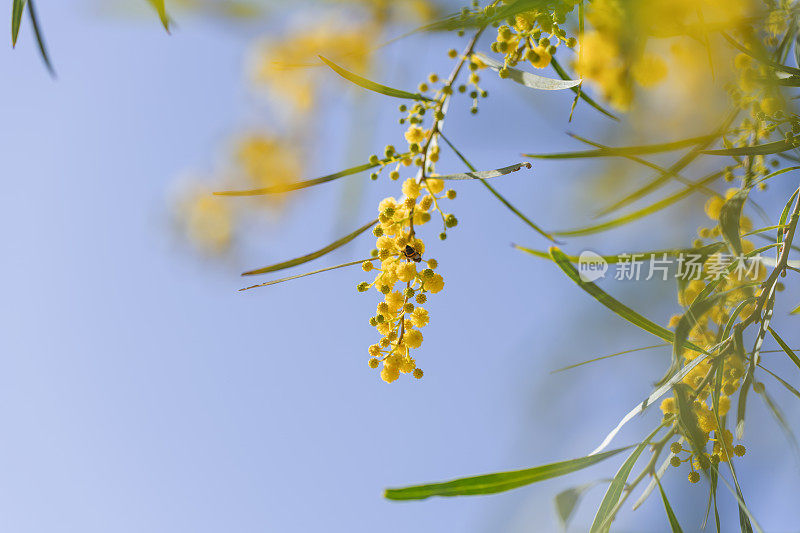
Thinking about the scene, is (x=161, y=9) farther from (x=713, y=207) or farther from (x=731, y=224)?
(x=713, y=207)

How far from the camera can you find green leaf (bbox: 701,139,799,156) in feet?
2.33

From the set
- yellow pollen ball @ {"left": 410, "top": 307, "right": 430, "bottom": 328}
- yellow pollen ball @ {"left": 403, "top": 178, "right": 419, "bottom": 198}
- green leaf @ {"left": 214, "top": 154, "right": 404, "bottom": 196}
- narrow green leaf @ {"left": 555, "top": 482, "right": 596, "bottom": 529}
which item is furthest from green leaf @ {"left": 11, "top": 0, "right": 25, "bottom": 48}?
narrow green leaf @ {"left": 555, "top": 482, "right": 596, "bottom": 529}

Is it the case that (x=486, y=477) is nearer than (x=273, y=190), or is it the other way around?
(x=486, y=477)

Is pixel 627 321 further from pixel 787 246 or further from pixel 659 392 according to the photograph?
pixel 787 246

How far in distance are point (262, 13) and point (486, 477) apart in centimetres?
57

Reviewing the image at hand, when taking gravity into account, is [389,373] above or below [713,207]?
below

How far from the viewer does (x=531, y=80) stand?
2.75ft

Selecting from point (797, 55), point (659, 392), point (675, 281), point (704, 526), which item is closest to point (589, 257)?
point (675, 281)

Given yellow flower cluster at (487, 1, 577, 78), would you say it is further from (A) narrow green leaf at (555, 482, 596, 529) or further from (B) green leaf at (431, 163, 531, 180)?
(A) narrow green leaf at (555, 482, 596, 529)

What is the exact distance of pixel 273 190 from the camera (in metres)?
0.78

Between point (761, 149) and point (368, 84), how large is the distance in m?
0.54

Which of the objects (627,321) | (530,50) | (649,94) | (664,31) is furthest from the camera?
(530,50)

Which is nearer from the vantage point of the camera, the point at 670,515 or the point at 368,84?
the point at 670,515

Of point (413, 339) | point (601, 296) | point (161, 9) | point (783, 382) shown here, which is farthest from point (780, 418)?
point (161, 9)
